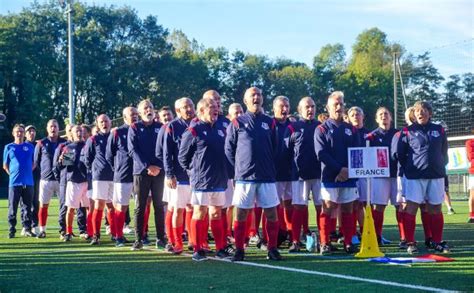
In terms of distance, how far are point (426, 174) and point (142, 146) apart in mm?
4422

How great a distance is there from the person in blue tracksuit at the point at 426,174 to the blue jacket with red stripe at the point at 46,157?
291 inches

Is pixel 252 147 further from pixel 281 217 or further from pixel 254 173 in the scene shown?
pixel 281 217

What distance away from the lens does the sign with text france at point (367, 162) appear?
9609 mm

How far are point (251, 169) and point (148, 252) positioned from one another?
2415mm

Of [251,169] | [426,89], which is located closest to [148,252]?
[251,169]

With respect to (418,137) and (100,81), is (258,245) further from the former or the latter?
(100,81)

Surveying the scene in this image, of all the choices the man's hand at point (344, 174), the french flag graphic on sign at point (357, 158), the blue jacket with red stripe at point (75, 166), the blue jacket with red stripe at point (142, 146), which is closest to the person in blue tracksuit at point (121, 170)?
the blue jacket with red stripe at point (142, 146)

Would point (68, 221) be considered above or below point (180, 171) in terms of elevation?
below

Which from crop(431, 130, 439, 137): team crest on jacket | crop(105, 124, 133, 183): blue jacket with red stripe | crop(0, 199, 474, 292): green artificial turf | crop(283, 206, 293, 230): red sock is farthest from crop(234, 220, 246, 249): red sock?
crop(431, 130, 439, 137): team crest on jacket

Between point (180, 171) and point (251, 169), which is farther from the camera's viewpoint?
point (180, 171)

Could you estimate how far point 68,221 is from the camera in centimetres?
1311

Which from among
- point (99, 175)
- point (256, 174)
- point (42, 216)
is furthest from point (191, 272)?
point (42, 216)

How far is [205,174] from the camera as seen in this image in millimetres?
9555

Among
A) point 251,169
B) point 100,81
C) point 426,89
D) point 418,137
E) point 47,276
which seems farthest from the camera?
point 100,81
